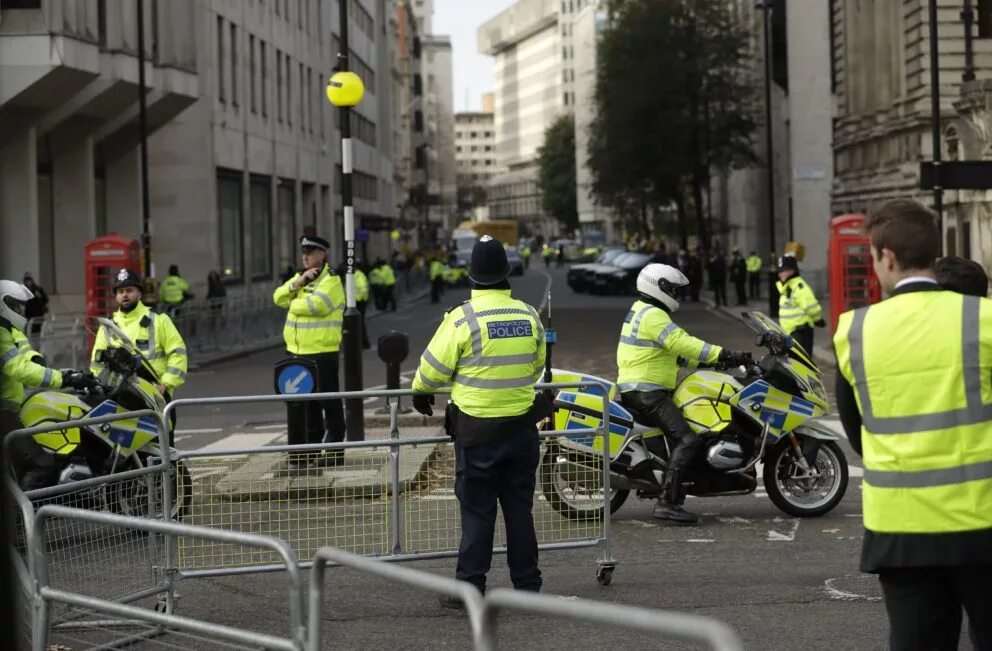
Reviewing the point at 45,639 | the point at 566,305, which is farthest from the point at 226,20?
Answer: the point at 45,639

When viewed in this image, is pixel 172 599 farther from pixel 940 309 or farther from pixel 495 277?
pixel 940 309

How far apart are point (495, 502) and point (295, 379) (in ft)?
18.7

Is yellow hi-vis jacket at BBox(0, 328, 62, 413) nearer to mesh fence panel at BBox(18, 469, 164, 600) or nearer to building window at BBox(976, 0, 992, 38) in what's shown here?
mesh fence panel at BBox(18, 469, 164, 600)

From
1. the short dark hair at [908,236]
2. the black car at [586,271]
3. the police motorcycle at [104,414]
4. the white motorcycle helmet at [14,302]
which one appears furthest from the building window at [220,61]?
the short dark hair at [908,236]

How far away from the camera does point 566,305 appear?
5344 centimetres

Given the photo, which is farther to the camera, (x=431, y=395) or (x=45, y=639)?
(x=431, y=395)

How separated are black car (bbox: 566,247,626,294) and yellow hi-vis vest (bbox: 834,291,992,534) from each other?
57.1 meters

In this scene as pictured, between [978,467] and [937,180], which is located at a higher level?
[937,180]

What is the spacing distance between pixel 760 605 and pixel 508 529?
1.36 meters

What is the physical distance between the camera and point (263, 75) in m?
55.2

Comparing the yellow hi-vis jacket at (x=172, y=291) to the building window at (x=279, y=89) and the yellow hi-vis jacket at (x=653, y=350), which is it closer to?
the building window at (x=279, y=89)

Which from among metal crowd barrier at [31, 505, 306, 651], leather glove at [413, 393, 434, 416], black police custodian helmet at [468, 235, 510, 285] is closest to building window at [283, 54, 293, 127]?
leather glove at [413, 393, 434, 416]

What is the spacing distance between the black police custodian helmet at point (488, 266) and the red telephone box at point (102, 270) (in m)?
24.7

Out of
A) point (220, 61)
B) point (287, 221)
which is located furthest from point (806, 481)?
point (287, 221)
